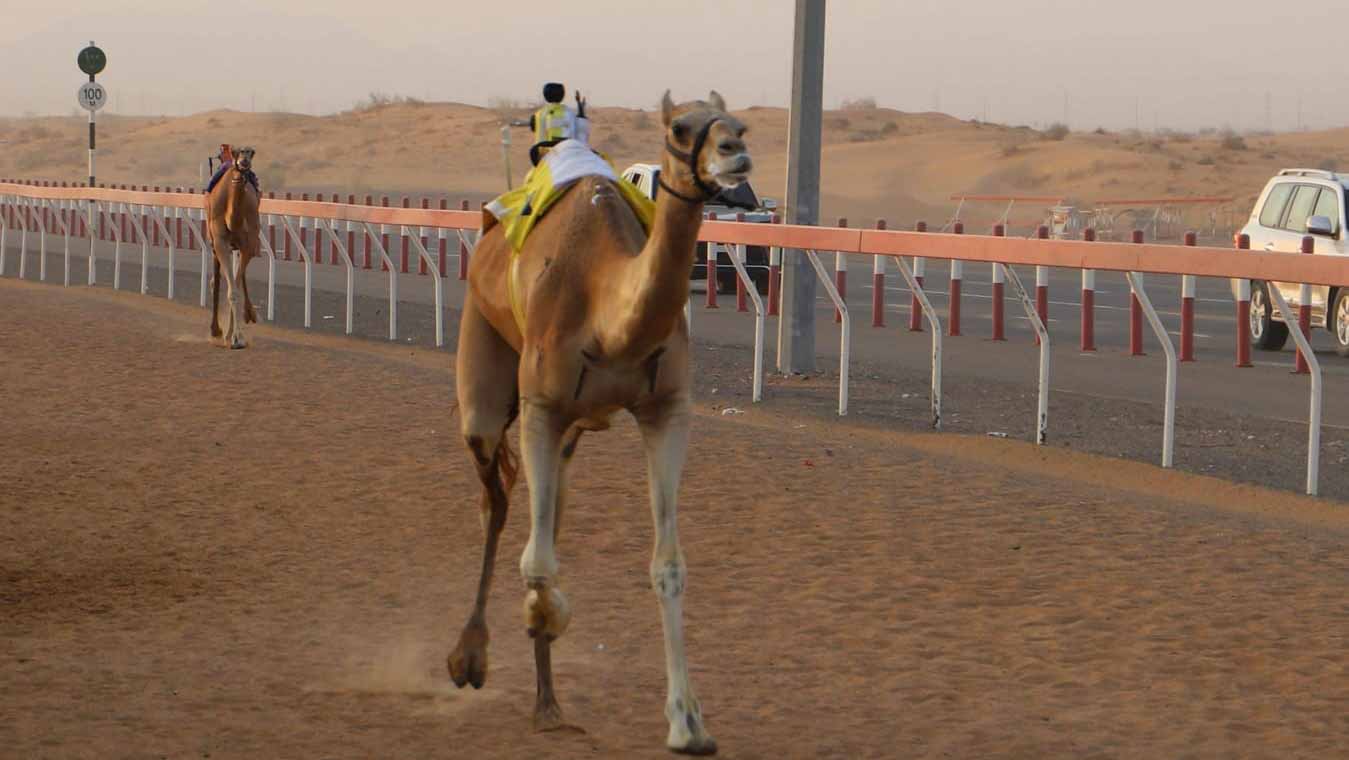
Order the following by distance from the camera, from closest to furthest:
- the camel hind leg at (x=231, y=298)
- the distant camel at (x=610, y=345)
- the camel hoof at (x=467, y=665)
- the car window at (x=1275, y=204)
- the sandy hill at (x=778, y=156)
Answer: the distant camel at (x=610, y=345), the camel hoof at (x=467, y=665), the camel hind leg at (x=231, y=298), the car window at (x=1275, y=204), the sandy hill at (x=778, y=156)

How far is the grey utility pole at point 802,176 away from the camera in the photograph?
1817 centimetres

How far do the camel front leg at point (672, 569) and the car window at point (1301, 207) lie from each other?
16.8 metres

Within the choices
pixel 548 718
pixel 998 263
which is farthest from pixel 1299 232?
pixel 548 718

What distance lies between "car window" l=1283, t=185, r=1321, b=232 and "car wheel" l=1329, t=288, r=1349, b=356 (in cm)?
120

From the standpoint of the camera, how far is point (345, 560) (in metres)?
9.75

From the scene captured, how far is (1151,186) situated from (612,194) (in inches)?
2704

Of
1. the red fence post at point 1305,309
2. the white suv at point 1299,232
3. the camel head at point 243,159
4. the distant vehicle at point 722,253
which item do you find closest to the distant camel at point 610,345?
the red fence post at point 1305,309

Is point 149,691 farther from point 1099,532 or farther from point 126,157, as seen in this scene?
point 126,157

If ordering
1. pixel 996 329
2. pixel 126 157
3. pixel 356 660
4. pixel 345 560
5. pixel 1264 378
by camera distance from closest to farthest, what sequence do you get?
pixel 356 660, pixel 345 560, pixel 1264 378, pixel 996 329, pixel 126 157

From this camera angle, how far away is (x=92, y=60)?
40.7 metres

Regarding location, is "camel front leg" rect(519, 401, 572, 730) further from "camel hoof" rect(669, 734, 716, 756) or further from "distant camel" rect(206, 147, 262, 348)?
"distant camel" rect(206, 147, 262, 348)

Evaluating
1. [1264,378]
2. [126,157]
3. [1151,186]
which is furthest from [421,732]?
[126,157]

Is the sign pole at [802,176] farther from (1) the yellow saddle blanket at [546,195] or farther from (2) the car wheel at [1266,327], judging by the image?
(1) the yellow saddle blanket at [546,195]

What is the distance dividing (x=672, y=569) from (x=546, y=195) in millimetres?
1393
